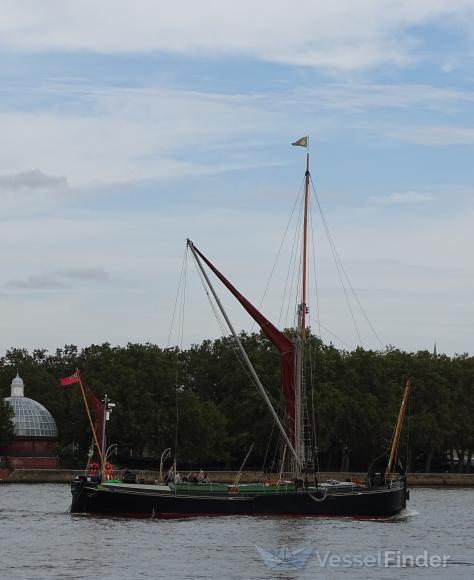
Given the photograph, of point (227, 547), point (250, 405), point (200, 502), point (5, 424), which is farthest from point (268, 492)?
point (5, 424)

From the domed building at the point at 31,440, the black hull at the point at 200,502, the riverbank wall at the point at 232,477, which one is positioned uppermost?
the domed building at the point at 31,440

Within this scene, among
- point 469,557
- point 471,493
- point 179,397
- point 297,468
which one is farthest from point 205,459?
point 469,557

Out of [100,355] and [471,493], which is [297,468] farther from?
[100,355]

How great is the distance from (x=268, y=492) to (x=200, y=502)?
396 centimetres

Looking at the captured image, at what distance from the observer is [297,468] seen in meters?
89.0

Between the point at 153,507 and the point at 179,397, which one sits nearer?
the point at 153,507

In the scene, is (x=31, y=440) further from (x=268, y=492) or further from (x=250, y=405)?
(x=268, y=492)

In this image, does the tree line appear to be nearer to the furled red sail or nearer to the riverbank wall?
the riverbank wall

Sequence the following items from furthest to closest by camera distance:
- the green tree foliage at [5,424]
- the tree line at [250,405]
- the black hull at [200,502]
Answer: the green tree foliage at [5,424], the tree line at [250,405], the black hull at [200,502]

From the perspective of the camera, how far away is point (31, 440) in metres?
172

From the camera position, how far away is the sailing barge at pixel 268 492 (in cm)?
8694

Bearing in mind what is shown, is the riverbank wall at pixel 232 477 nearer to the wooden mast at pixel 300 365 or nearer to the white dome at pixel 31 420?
the white dome at pixel 31 420

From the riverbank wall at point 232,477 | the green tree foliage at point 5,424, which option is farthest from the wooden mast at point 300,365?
the green tree foliage at point 5,424

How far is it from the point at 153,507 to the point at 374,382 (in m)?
90.2
